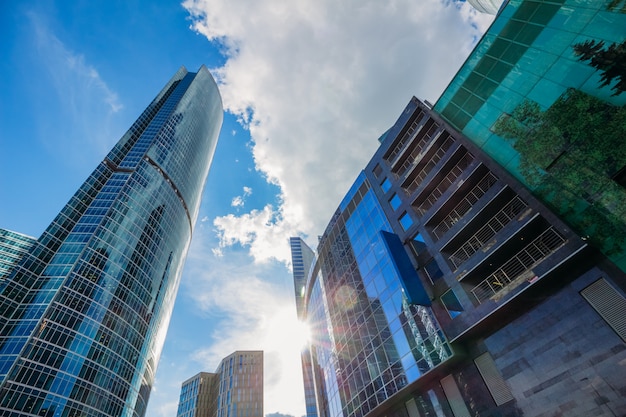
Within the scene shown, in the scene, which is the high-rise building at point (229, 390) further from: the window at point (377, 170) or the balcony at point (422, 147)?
the balcony at point (422, 147)

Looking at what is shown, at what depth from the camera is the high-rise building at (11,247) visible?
3839 inches

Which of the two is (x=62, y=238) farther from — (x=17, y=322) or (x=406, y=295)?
(x=406, y=295)

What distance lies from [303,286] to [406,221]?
71637 millimetres

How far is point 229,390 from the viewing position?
390 feet

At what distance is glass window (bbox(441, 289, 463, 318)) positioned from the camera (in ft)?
71.6

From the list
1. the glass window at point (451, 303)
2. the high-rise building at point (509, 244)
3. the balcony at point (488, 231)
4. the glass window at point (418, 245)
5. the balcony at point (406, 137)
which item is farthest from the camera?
the balcony at point (406, 137)

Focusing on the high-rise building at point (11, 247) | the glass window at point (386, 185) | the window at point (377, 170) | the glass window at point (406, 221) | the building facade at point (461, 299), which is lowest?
the building facade at point (461, 299)

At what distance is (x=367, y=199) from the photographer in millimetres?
37438

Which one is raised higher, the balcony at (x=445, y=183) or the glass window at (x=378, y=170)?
the glass window at (x=378, y=170)

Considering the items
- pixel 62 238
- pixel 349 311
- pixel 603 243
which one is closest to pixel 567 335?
pixel 603 243

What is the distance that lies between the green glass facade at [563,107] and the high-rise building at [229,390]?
12775cm

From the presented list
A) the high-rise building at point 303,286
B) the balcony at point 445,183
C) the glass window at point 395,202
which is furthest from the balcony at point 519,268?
the high-rise building at point 303,286

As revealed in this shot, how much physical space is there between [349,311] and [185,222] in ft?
305

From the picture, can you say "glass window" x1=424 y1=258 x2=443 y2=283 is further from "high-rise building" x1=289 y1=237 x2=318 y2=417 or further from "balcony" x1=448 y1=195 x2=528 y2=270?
"high-rise building" x1=289 y1=237 x2=318 y2=417
